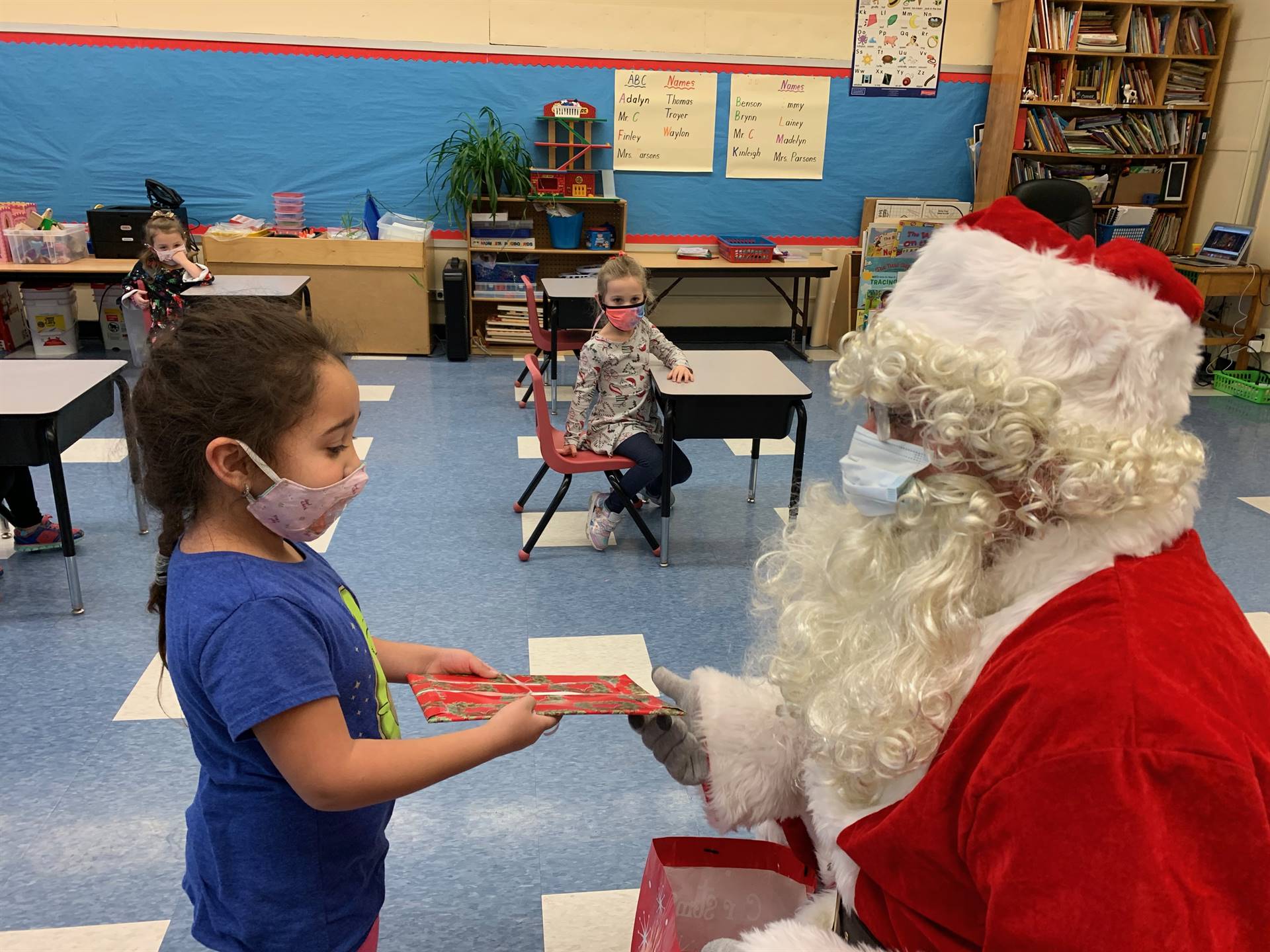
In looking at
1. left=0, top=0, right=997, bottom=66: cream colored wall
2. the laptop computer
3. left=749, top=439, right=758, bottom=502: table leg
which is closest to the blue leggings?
left=749, top=439, right=758, bottom=502: table leg

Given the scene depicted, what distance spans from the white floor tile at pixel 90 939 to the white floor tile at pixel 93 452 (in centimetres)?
268

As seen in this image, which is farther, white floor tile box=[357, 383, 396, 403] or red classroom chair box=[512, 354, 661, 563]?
white floor tile box=[357, 383, 396, 403]

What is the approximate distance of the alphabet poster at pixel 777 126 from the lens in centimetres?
648

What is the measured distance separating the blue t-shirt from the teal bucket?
17.9 ft

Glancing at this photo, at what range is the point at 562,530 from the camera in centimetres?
373

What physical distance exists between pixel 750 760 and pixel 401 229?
553 centimetres

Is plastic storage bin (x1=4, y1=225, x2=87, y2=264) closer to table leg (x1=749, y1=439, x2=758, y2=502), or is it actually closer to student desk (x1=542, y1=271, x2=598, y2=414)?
student desk (x1=542, y1=271, x2=598, y2=414)

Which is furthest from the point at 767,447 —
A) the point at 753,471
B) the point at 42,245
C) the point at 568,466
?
the point at 42,245

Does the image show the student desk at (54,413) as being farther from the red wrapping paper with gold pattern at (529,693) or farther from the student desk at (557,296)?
the student desk at (557,296)

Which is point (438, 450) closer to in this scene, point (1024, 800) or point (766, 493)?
point (766, 493)

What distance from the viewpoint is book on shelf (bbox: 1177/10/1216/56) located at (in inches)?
246

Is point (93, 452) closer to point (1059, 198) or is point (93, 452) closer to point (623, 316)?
point (623, 316)

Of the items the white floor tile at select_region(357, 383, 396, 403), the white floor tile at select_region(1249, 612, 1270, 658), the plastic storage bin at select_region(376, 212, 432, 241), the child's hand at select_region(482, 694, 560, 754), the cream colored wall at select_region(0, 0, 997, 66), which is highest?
the cream colored wall at select_region(0, 0, 997, 66)

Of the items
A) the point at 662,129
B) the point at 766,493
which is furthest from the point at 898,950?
the point at 662,129
